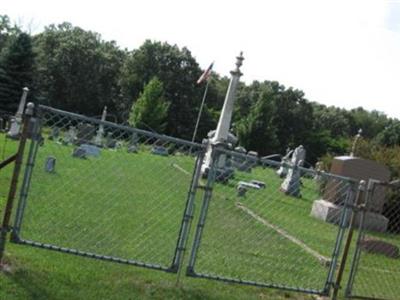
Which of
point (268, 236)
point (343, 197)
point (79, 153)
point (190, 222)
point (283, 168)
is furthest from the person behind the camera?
point (79, 153)

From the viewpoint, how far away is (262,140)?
58.7m

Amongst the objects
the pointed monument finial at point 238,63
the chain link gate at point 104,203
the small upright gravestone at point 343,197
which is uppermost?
the pointed monument finial at point 238,63

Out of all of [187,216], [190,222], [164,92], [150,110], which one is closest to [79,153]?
[190,222]

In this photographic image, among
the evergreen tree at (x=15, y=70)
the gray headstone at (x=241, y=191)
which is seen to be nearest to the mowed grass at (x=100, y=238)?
the gray headstone at (x=241, y=191)

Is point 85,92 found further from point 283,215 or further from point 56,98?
point 283,215

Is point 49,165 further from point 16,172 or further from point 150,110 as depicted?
point 150,110

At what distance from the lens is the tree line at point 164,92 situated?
6056 centimetres

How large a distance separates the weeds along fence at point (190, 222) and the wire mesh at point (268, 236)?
25 mm

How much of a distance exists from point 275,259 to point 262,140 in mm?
50155

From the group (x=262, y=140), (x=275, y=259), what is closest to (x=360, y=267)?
(x=275, y=259)

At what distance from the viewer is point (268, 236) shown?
11016 millimetres

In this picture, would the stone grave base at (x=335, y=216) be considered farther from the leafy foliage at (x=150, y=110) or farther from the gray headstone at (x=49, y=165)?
the leafy foliage at (x=150, y=110)

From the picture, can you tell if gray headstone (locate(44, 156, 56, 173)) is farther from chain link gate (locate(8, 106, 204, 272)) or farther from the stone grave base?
the stone grave base

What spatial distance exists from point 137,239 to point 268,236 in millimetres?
3452
